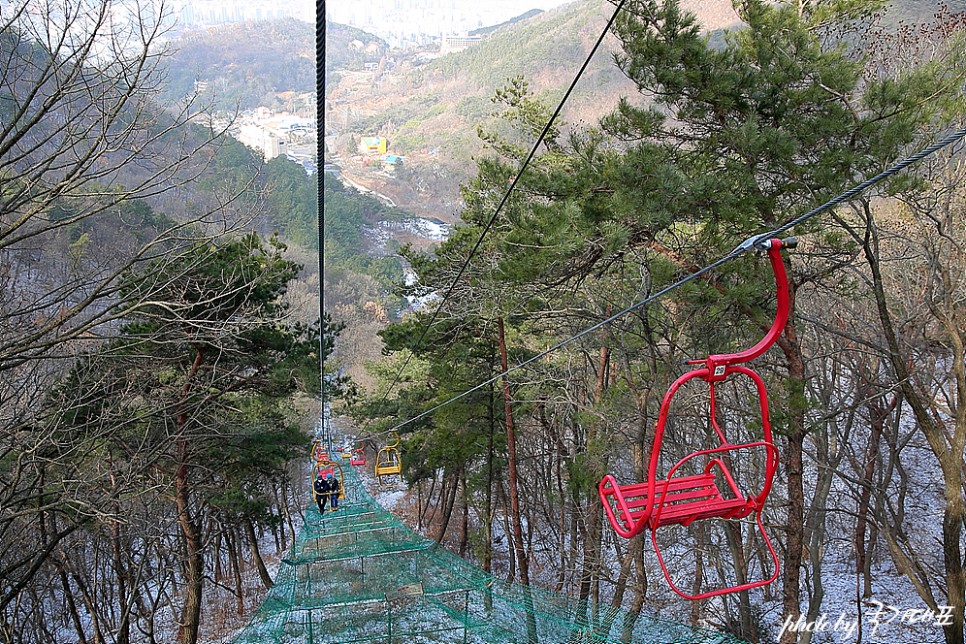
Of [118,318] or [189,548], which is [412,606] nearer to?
[118,318]

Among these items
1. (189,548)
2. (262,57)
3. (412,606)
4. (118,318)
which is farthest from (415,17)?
(412,606)

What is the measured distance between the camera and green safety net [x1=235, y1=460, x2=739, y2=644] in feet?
17.1

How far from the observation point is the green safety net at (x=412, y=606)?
5207 millimetres

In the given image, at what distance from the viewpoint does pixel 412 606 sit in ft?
23.1

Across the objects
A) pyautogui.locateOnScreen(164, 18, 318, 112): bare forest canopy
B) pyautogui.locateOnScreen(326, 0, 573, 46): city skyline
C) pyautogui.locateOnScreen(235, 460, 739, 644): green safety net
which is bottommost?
pyautogui.locateOnScreen(235, 460, 739, 644): green safety net

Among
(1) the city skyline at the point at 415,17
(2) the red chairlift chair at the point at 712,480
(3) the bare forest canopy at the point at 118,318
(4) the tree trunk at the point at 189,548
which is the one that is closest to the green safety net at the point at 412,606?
(2) the red chairlift chair at the point at 712,480

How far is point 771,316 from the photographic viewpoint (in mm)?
6680

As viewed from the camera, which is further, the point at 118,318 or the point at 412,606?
the point at 412,606

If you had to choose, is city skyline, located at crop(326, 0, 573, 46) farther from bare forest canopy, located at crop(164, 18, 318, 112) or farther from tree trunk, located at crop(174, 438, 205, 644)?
tree trunk, located at crop(174, 438, 205, 644)

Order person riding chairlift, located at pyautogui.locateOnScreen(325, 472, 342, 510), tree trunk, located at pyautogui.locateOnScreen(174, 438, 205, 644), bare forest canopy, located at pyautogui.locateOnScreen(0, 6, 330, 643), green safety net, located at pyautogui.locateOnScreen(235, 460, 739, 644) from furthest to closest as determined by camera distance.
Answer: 1. tree trunk, located at pyautogui.locateOnScreen(174, 438, 205, 644)
2. person riding chairlift, located at pyautogui.locateOnScreen(325, 472, 342, 510)
3. green safety net, located at pyautogui.locateOnScreen(235, 460, 739, 644)
4. bare forest canopy, located at pyautogui.locateOnScreen(0, 6, 330, 643)

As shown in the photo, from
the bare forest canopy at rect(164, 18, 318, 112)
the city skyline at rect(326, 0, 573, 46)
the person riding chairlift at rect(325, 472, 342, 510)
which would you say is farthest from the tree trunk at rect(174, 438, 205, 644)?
the city skyline at rect(326, 0, 573, 46)

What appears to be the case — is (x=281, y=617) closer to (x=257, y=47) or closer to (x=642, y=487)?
(x=642, y=487)

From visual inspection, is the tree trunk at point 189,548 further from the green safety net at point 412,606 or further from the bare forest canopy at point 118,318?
the green safety net at point 412,606

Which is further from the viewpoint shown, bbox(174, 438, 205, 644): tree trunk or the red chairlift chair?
bbox(174, 438, 205, 644): tree trunk
